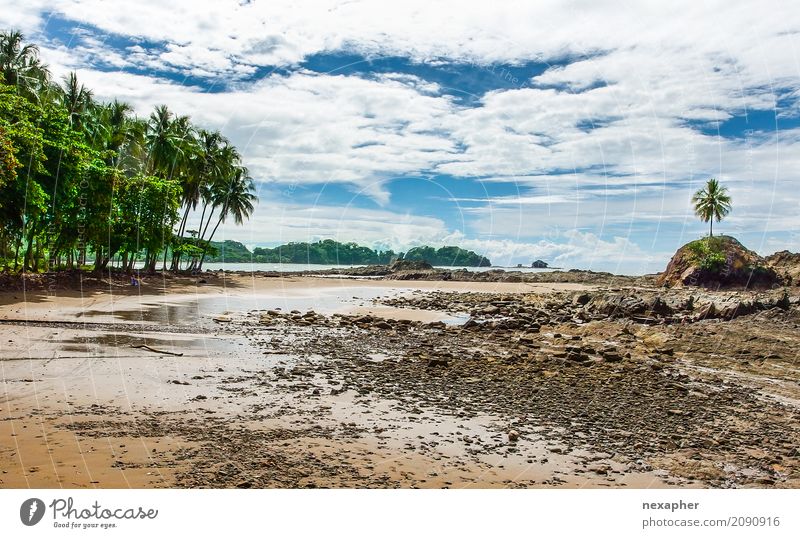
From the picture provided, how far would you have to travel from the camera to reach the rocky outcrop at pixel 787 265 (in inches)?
2046

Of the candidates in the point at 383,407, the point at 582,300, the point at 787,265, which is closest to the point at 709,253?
the point at 787,265

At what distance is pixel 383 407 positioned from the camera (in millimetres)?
9344

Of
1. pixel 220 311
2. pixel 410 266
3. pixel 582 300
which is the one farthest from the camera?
pixel 410 266

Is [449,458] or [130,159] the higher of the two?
[130,159]

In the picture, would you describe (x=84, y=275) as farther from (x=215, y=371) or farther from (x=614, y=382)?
(x=614, y=382)

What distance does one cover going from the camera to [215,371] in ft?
37.9

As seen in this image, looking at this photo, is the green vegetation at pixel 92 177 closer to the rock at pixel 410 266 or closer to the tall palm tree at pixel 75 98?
the tall palm tree at pixel 75 98

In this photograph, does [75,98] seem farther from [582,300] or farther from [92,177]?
[582,300]

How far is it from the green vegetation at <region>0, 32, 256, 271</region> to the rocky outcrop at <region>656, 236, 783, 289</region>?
52.7m

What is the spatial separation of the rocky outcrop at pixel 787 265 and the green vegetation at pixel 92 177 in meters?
57.6

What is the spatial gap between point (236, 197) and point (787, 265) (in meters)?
63.4

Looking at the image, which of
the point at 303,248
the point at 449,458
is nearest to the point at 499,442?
the point at 449,458

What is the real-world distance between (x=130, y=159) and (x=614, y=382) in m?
49.2

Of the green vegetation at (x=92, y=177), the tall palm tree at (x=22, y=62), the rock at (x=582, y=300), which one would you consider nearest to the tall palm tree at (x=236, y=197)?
the green vegetation at (x=92, y=177)
